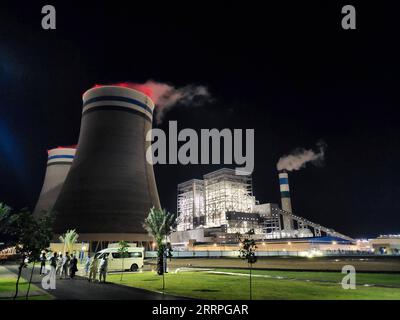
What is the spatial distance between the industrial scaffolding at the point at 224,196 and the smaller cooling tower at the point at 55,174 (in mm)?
40877

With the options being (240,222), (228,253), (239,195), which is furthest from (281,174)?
(228,253)

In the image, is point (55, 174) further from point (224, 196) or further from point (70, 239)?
point (224, 196)

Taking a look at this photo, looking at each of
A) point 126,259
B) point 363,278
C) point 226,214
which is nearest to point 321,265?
point 363,278

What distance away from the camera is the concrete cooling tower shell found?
43219mm

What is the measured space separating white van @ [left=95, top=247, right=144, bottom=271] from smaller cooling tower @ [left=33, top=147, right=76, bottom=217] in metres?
48.2

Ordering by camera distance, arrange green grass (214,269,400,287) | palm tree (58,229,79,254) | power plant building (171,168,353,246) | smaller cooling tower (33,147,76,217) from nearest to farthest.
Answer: green grass (214,269,400,287)
palm tree (58,229,79,254)
smaller cooling tower (33,147,76,217)
power plant building (171,168,353,246)

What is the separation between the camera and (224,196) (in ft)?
287

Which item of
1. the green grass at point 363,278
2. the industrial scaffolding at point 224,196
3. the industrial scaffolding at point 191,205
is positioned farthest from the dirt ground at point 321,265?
the industrial scaffolding at point 191,205

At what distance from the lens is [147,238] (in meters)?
47.9

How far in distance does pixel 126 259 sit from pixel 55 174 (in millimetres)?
56752

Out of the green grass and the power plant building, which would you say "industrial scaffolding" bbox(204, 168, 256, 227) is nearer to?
the power plant building

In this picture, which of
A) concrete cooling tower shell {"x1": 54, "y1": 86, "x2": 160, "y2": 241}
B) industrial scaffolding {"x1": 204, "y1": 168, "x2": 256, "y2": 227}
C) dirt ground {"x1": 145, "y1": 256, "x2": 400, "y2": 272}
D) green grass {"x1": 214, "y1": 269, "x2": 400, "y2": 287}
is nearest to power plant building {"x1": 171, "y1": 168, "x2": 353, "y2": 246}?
industrial scaffolding {"x1": 204, "y1": 168, "x2": 256, "y2": 227}
